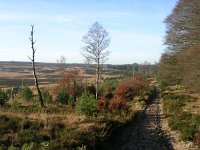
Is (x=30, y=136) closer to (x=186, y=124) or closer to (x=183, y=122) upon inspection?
(x=186, y=124)

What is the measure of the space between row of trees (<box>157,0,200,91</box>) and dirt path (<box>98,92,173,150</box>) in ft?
21.2

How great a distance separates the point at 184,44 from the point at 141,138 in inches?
809

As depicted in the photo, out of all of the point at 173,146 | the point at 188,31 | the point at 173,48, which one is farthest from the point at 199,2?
the point at 173,146

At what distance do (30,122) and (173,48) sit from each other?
93.2ft

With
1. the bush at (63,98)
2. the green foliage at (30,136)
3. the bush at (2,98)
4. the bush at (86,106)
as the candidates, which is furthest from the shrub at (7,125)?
the bush at (63,98)

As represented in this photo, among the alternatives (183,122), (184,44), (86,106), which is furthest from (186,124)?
(184,44)

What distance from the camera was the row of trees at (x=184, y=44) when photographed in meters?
31.9

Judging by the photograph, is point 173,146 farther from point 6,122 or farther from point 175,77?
point 175,77

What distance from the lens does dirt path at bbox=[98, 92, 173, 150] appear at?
1915 cm

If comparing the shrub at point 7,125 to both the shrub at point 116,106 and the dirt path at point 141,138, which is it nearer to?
the dirt path at point 141,138

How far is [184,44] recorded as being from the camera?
39781 millimetres

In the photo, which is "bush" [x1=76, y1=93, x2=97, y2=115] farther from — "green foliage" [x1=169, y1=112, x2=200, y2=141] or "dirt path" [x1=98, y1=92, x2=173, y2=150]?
"green foliage" [x1=169, y1=112, x2=200, y2=141]

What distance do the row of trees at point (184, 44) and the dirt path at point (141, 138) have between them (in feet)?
21.2

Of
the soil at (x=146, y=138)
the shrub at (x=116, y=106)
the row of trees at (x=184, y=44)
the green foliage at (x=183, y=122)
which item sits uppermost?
the row of trees at (x=184, y=44)
